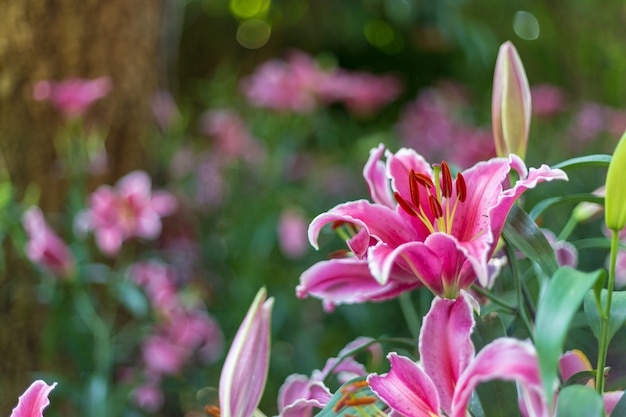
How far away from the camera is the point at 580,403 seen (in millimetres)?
263

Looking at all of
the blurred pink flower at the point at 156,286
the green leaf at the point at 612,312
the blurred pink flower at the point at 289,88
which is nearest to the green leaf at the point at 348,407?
the green leaf at the point at 612,312

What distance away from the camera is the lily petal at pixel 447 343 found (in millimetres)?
323

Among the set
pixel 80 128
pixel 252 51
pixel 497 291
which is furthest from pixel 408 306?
pixel 252 51

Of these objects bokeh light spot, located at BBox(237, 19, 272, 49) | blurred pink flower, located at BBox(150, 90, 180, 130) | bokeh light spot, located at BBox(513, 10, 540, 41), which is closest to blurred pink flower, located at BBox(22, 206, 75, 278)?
blurred pink flower, located at BBox(150, 90, 180, 130)

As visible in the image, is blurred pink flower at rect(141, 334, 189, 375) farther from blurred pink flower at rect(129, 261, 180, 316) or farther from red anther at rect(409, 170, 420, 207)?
red anther at rect(409, 170, 420, 207)

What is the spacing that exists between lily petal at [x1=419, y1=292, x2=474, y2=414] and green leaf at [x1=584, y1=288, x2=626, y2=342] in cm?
6

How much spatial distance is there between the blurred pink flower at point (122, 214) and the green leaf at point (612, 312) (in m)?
0.75

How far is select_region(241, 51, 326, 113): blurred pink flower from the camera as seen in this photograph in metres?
1.48

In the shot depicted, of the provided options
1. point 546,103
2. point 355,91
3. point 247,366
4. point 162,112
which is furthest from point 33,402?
point 546,103

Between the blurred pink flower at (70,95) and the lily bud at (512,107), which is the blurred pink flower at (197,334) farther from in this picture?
the lily bud at (512,107)

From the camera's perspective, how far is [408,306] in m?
0.78

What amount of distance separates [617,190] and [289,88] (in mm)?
1190

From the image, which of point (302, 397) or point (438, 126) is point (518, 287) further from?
point (438, 126)

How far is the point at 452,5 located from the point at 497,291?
5.60 ft
